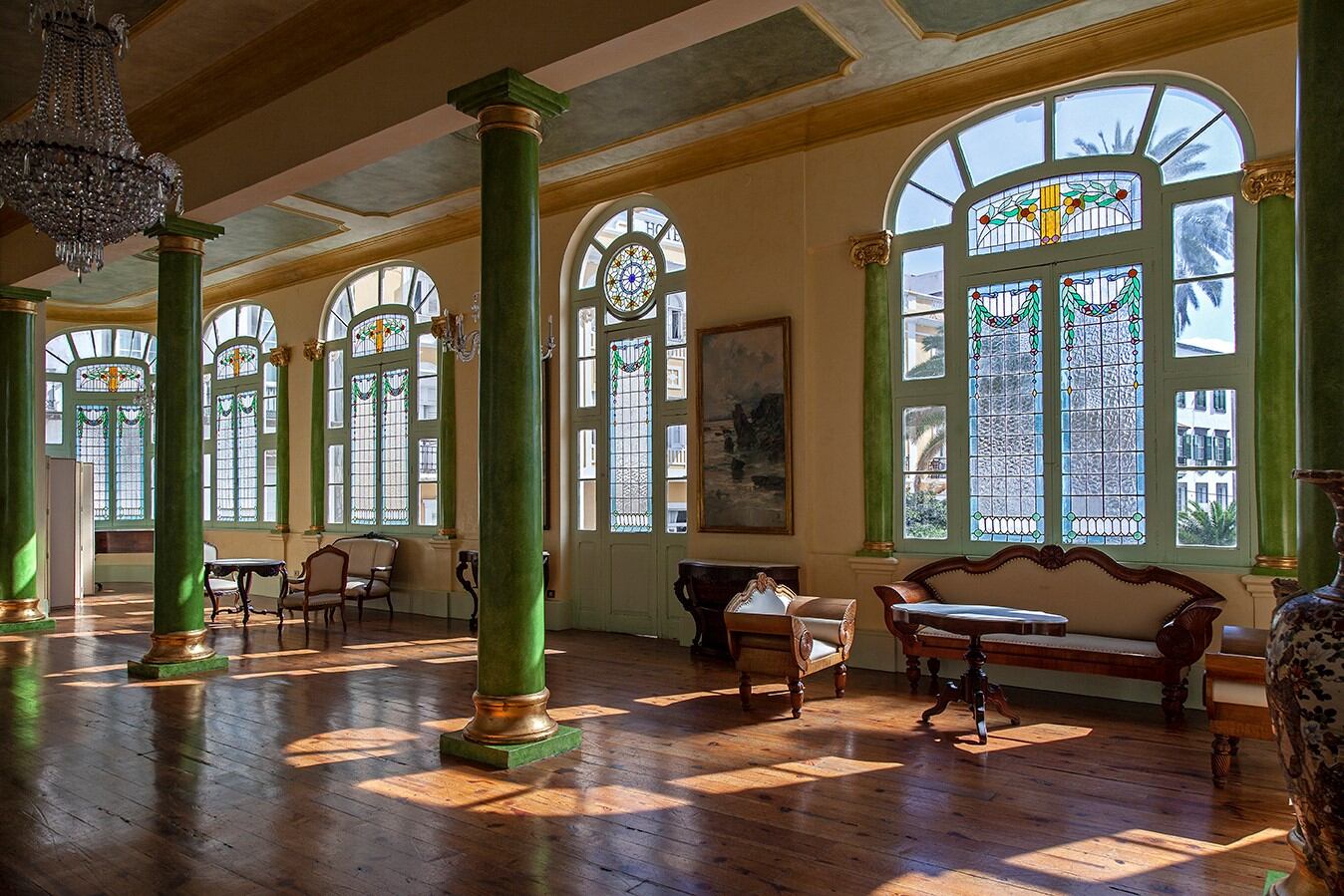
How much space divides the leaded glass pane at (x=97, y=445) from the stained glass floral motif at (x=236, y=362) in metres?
2.58

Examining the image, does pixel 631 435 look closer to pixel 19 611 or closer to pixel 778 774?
pixel 778 774

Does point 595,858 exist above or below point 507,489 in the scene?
below

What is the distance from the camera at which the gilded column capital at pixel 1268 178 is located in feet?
19.5

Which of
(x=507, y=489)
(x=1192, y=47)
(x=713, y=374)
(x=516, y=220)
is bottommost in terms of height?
(x=507, y=489)

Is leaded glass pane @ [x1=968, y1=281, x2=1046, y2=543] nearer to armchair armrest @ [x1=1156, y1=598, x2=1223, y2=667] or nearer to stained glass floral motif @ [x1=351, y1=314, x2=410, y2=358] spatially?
armchair armrest @ [x1=1156, y1=598, x2=1223, y2=667]

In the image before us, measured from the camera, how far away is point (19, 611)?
10.1m

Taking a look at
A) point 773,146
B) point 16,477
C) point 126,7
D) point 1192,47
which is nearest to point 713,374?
point 773,146

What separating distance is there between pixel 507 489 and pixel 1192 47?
552cm

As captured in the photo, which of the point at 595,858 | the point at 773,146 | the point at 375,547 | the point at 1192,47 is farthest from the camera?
the point at 375,547

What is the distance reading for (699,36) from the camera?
187 inches

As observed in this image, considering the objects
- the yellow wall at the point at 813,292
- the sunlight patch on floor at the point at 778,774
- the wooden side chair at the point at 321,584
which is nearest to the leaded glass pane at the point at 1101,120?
the yellow wall at the point at 813,292

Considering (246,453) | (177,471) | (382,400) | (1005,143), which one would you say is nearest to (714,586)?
(1005,143)

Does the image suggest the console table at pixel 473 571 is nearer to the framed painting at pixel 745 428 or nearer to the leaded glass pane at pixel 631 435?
the leaded glass pane at pixel 631 435

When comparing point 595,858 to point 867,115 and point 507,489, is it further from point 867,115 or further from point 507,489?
point 867,115
